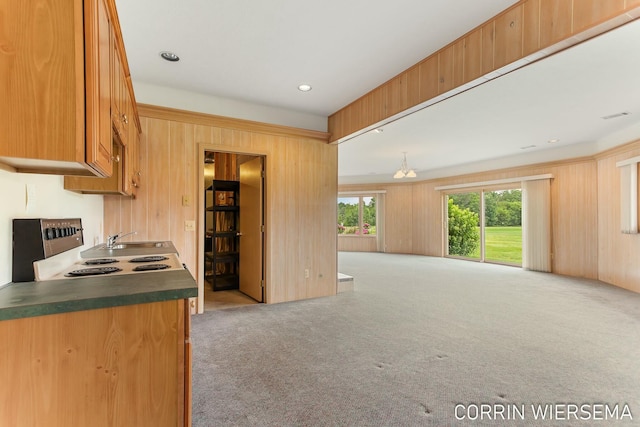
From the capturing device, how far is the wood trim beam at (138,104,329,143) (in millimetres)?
3494

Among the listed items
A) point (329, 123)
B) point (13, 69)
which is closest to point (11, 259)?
point (13, 69)

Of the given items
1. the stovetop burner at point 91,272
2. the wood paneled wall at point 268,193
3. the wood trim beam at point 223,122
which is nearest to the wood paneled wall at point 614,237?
the wood paneled wall at point 268,193

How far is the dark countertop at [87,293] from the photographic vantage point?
1.04m

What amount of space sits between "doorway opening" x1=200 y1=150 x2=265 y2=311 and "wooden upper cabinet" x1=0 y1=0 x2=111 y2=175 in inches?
108

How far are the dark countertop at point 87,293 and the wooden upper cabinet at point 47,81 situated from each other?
1.59 ft

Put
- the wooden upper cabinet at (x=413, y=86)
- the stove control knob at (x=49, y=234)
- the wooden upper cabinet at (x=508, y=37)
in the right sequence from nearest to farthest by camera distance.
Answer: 1. the stove control knob at (x=49, y=234)
2. the wooden upper cabinet at (x=508, y=37)
3. the wooden upper cabinet at (x=413, y=86)

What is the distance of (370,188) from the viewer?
10.4 m

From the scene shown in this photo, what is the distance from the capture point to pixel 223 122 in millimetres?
3859

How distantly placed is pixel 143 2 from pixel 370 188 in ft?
28.9

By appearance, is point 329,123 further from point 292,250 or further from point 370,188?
point 370,188

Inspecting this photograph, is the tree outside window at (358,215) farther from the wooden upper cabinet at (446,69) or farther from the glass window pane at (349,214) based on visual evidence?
the wooden upper cabinet at (446,69)

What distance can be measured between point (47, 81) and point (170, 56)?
208 cm

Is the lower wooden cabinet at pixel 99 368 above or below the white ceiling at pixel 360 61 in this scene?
below

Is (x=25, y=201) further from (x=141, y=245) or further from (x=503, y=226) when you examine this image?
(x=503, y=226)
